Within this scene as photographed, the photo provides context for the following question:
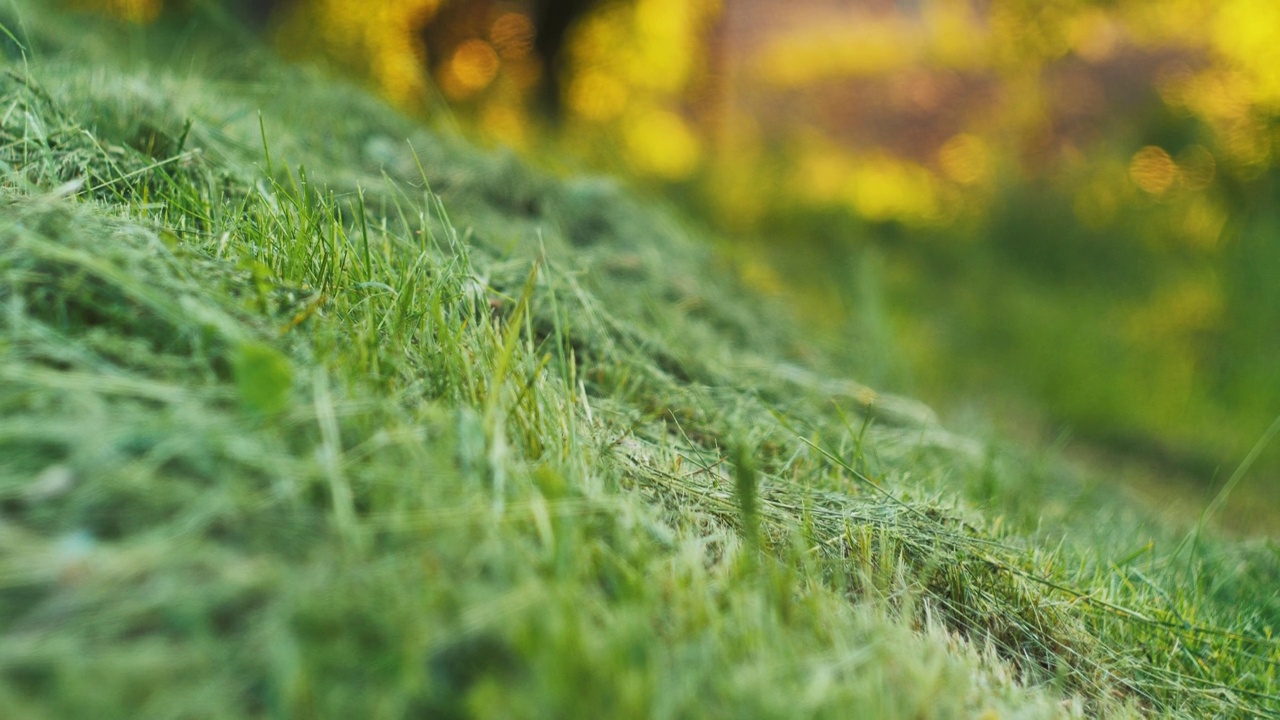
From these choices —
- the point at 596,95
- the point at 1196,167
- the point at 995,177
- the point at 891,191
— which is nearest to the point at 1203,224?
the point at 1196,167

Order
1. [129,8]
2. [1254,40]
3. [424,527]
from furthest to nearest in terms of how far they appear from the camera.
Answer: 1. [1254,40]
2. [129,8]
3. [424,527]

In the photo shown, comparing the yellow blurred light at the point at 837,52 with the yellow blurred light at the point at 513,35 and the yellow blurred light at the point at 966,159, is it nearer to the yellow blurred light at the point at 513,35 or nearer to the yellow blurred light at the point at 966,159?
the yellow blurred light at the point at 966,159

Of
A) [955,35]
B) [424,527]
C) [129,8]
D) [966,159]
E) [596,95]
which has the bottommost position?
[424,527]

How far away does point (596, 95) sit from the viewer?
4.88 metres

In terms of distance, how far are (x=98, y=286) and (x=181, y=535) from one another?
14.4 inches

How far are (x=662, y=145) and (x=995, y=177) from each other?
1900 mm

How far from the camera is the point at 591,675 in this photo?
25.9 inches

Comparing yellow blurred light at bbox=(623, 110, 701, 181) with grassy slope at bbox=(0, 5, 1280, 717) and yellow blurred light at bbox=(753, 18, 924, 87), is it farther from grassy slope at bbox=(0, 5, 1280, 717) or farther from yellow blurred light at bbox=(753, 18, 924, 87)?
grassy slope at bbox=(0, 5, 1280, 717)

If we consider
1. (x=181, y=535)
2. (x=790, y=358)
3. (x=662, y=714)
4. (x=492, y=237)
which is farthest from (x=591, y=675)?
(x=790, y=358)

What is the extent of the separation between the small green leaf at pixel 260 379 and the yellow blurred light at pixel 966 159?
Answer: 4.56 meters

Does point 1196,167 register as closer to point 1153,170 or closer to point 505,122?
point 1153,170

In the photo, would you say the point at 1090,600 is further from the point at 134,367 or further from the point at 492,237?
the point at 492,237

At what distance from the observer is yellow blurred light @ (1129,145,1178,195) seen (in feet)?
14.0

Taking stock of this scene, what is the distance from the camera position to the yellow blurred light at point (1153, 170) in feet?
14.0
